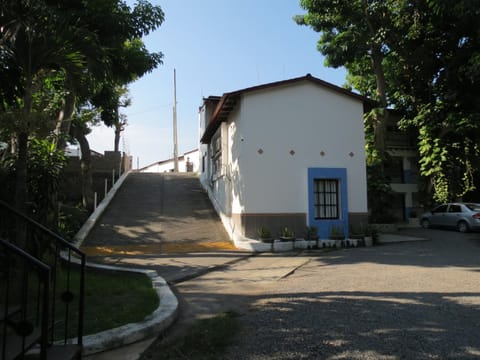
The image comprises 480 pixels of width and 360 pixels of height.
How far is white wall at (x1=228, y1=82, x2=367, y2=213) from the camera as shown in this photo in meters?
13.9

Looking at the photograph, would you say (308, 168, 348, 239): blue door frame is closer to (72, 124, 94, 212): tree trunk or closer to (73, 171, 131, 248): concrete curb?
(73, 171, 131, 248): concrete curb

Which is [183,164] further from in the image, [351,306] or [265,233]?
[351,306]

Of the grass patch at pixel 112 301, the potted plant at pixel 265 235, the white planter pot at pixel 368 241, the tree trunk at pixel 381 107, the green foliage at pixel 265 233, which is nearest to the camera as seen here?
the grass patch at pixel 112 301

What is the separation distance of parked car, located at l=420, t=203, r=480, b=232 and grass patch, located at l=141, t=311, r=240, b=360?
16.2m

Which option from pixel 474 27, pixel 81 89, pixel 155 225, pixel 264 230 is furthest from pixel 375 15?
pixel 81 89

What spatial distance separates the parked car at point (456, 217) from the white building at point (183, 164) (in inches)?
949

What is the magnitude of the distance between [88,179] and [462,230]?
1731cm

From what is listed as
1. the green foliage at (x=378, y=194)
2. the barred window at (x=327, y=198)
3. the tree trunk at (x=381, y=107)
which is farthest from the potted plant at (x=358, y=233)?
the tree trunk at (x=381, y=107)

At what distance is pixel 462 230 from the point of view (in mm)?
18094

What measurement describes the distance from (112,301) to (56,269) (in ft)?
4.89

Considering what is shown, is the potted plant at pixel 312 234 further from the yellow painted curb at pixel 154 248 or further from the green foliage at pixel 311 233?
the yellow painted curb at pixel 154 248

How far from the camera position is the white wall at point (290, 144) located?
13938mm

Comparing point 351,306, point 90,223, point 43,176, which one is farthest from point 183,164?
point 351,306

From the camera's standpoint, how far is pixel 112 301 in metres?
5.98
